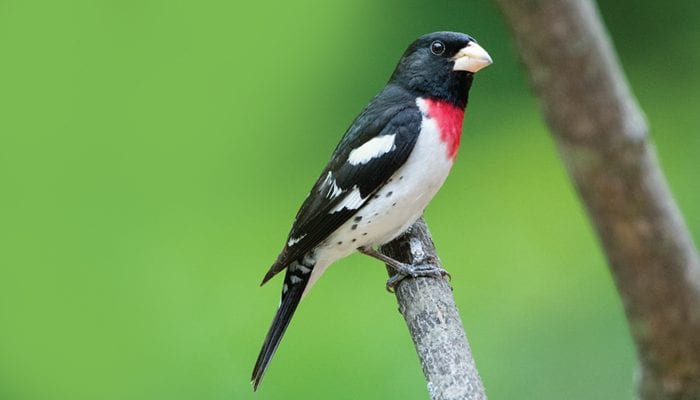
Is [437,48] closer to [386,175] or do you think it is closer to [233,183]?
[386,175]

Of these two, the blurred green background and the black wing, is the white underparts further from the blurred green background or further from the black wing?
the blurred green background

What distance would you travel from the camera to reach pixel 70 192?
4199 mm

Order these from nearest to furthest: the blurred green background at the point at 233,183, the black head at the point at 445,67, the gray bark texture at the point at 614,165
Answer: the gray bark texture at the point at 614,165
the black head at the point at 445,67
the blurred green background at the point at 233,183

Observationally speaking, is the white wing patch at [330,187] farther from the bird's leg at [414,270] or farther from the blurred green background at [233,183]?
the blurred green background at [233,183]

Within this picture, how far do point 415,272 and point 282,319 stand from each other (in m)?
0.42

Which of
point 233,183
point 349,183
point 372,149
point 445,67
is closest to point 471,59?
point 445,67

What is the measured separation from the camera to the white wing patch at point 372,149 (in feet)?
8.89

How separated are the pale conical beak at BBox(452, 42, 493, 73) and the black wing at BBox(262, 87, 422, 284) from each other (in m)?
0.18

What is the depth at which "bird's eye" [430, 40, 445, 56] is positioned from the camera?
2.86 metres

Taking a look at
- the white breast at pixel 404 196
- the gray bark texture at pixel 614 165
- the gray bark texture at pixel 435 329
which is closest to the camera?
the gray bark texture at pixel 614 165

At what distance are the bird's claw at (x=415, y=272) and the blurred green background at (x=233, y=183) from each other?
1.21m

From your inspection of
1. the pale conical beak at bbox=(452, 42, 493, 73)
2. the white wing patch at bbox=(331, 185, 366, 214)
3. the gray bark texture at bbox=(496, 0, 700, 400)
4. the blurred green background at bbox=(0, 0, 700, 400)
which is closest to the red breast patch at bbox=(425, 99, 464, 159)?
the pale conical beak at bbox=(452, 42, 493, 73)

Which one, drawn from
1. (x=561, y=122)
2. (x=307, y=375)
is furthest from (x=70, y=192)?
(x=561, y=122)

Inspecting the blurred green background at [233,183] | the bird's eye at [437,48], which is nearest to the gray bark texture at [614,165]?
the bird's eye at [437,48]
